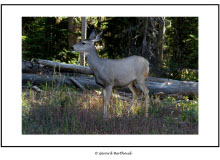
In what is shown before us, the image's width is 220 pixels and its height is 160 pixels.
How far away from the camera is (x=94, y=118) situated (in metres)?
7.90

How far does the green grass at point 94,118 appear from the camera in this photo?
7.45 m

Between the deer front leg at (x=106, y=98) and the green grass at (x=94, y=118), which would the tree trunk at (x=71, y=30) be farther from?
the deer front leg at (x=106, y=98)

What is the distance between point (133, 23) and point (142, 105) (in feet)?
34.9

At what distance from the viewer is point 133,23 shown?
19.0m

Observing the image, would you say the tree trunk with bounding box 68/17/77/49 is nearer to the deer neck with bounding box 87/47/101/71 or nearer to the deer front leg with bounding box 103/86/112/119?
the deer neck with bounding box 87/47/101/71

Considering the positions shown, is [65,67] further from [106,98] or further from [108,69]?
[106,98]

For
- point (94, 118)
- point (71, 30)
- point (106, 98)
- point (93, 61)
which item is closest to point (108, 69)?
point (93, 61)

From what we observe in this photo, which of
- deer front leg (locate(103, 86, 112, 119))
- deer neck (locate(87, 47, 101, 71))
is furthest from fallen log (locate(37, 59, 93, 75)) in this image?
deer front leg (locate(103, 86, 112, 119))

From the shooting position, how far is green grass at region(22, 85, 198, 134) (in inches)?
293

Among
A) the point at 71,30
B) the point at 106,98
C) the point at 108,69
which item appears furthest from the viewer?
the point at 71,30

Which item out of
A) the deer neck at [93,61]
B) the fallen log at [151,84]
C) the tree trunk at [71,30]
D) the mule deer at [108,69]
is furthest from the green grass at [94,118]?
the tree trunk at [71,30]

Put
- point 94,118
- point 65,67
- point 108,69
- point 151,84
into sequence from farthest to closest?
1. point 151,84
2. point 65,67
3. point 108,69
4. point 94,118

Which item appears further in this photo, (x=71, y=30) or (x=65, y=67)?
(x=71, y=30)
